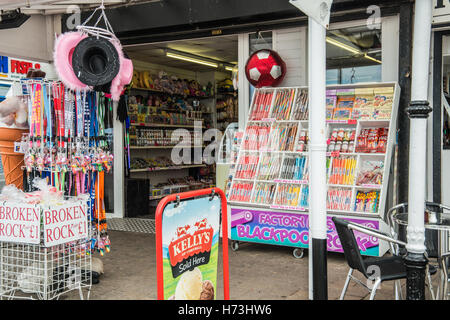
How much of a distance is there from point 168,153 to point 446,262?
25.3 ft

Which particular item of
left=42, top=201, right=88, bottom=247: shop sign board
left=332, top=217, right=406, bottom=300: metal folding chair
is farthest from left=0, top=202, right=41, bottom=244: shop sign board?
left=332, top=217, right=406, bottom=300: metal folding chair

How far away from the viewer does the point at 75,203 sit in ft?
13.0

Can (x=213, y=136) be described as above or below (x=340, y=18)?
below

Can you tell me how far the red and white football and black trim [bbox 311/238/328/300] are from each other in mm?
3257

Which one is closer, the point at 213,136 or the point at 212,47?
the point at 212,47

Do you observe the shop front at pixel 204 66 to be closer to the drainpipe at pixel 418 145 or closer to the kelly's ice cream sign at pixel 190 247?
the drainpipe at pixel 418 145

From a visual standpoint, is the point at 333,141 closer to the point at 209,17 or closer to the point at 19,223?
the point at 209,17

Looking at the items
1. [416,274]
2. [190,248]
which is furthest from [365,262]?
[190,248]

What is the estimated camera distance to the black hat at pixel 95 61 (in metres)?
4.27

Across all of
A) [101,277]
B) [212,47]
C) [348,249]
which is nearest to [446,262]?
[348,249]

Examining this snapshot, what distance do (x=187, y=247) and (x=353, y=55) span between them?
13.4 feet

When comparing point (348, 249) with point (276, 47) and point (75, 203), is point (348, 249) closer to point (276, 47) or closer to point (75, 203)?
point (75, 203)

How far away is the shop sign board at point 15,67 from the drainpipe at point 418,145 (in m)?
6.15

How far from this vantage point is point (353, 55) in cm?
593
